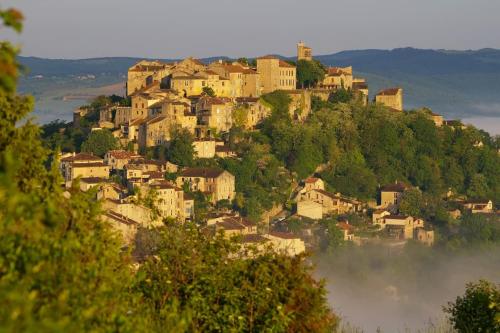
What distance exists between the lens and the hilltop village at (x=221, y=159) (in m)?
64.2

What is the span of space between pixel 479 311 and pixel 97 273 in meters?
13.7

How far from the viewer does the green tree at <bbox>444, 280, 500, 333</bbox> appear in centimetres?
2559

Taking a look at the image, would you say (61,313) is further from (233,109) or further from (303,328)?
(233,109)

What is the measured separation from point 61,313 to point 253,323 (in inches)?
285

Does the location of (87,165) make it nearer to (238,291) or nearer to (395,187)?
(395,187)

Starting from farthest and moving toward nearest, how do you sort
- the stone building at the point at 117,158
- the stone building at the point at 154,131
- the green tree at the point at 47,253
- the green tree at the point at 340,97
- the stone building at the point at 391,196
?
the green tree at the point at 340,97, the stone building at the point at 391,196, the stone building at the point at 154,131, the stone building at the point at 117,158, the green tree at the point at 47,253

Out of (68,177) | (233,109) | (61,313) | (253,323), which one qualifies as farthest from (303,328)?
(233,109)

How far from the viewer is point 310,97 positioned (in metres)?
77.3

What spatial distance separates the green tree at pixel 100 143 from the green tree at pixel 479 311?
132 feet

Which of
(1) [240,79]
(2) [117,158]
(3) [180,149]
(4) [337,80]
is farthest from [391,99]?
(2) [117,158]

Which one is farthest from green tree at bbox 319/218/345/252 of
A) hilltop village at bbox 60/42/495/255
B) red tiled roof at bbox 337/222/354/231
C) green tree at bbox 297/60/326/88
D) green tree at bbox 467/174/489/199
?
green tree at bbox 467/174/489/199

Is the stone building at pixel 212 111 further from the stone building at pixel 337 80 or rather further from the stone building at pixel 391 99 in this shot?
the stone building at pixel 391 99

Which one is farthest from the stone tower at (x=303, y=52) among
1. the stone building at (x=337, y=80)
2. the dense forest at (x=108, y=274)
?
the dense forest at (x=108, y=274)

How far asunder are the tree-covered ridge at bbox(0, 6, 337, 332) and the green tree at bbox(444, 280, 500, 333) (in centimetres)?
569
